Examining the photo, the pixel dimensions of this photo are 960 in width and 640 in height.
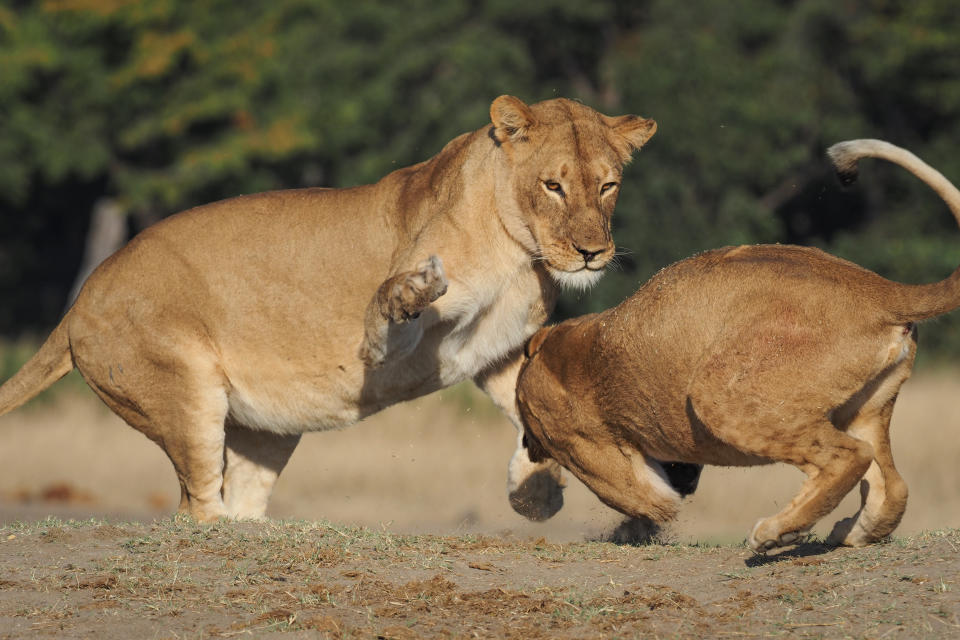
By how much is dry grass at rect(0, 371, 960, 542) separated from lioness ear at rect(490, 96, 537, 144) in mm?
5627

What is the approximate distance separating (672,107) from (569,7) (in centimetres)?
637

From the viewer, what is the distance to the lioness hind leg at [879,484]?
5184 millimetres

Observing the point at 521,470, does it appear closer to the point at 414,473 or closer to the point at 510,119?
the point at 510,119

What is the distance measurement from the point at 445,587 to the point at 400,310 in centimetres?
123

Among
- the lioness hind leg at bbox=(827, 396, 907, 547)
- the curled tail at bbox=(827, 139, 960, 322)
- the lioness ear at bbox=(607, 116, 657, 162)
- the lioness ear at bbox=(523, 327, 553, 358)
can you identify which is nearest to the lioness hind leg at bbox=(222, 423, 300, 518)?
the lioness ear at bbox=(523, 327, 553, 358)

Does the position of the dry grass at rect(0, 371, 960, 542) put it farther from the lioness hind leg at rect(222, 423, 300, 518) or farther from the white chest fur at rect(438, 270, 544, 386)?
the white chest fur at rect(438, 270, 544, 386)

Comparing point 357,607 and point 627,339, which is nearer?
point 357,607

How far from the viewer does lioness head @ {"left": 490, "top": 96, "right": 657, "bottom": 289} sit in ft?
18.7

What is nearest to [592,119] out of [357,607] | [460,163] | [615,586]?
[460,163]

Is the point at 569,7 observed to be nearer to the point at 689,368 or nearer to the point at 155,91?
the point at 155,91

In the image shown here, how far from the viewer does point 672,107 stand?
22.8m

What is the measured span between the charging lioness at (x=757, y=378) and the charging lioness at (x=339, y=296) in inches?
18.8

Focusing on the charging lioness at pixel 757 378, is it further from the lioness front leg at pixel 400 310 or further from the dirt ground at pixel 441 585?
the lioness front leg at pixel 400 310

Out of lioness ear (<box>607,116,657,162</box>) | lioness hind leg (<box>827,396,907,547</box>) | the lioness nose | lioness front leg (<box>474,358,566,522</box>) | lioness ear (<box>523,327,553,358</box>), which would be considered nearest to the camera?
lioness hind leg (<box>827,396,907,547</box>)
